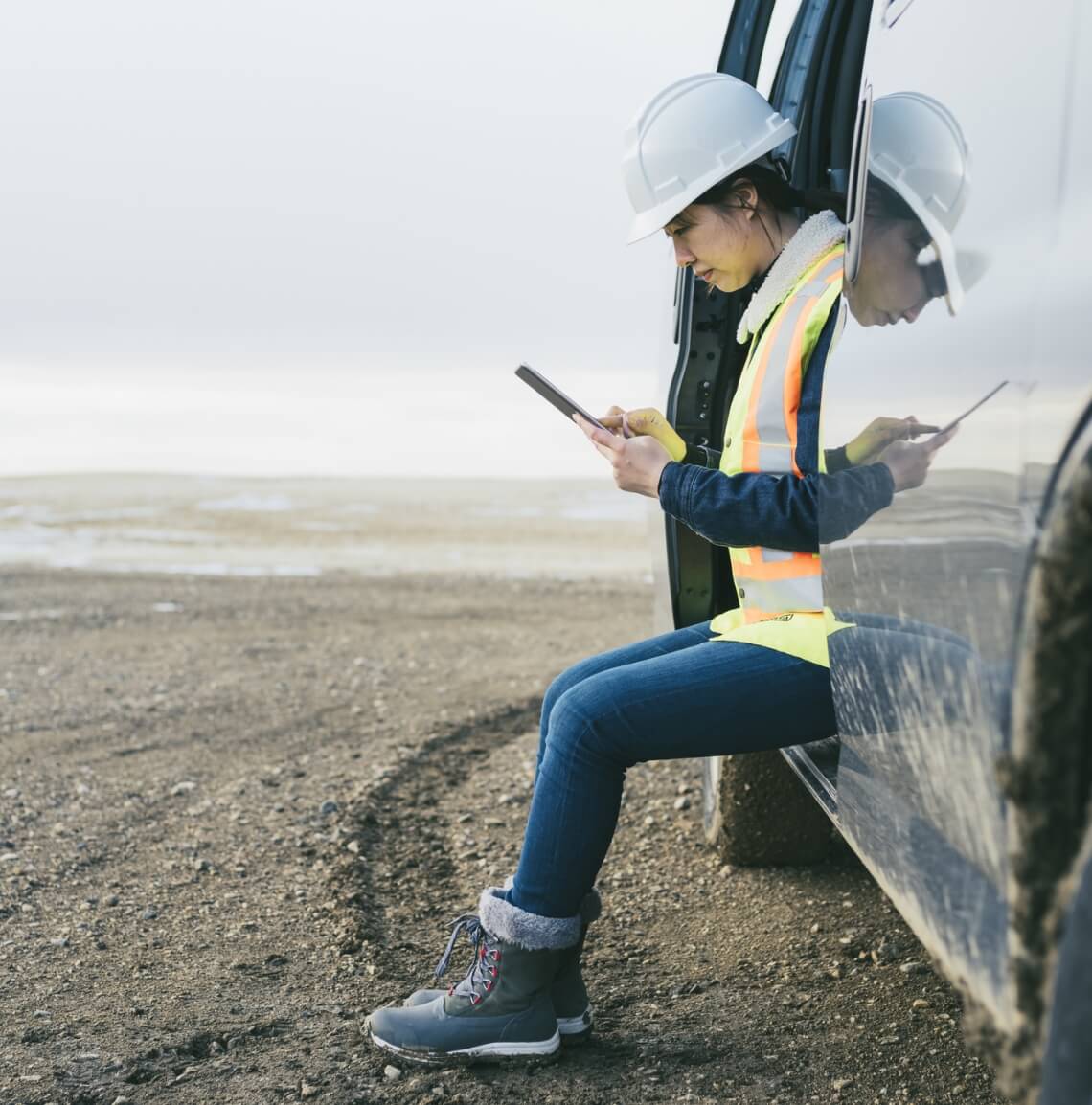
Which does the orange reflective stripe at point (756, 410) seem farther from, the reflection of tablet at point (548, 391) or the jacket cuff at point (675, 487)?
the reflection of tablet at point (548, 391)

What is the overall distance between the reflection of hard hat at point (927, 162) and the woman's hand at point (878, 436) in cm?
18

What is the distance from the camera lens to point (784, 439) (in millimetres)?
2330

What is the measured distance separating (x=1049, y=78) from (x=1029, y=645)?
0.63 meters

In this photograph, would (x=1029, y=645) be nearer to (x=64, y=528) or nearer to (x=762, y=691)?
(x=762, y=691)

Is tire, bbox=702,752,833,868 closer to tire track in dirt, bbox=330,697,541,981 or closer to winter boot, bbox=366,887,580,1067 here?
tire track in dirt, bbox=330,697,541,981

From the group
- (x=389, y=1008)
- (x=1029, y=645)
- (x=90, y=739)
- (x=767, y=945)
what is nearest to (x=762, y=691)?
(x=1029, y=645)

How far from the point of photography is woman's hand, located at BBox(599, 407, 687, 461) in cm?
285

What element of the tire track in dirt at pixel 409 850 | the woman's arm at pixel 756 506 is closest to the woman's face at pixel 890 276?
the woman's arm at pixel 756 506

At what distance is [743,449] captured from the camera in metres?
2.40

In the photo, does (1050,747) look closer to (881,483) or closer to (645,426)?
(881,483)

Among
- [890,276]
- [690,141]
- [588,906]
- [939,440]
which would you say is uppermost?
[690,141]

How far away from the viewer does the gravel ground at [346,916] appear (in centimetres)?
268

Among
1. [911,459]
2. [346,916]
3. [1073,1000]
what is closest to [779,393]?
[911,459]

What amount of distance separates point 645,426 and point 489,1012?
1.30m
